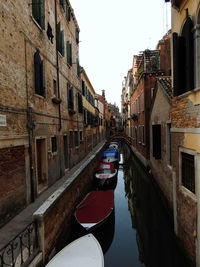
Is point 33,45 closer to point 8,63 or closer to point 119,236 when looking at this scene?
point 8,63

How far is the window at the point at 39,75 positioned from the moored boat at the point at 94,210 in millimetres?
4910

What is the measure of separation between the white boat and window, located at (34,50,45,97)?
226 inches

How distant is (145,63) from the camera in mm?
15219

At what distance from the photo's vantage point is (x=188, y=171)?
4.80m

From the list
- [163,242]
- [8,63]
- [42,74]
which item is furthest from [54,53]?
[163,242]

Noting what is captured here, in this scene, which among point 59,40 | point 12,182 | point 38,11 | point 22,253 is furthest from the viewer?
point 59,40

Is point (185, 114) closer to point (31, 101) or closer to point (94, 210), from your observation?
point (94, 210)

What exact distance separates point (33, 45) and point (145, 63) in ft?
33.5

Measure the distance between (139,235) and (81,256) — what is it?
3671mm

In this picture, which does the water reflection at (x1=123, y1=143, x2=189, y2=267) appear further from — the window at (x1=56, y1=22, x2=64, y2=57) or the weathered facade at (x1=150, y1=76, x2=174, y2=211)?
the window at (x1=56, y1=22, x2=64, y2=57)

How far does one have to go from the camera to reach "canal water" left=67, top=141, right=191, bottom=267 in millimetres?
5697

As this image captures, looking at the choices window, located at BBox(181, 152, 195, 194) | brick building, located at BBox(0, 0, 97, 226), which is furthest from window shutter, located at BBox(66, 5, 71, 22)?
window, located at BBox(181, 152, 195, 194)

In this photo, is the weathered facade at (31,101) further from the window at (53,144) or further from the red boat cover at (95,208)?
the red boat cover at (95,208)

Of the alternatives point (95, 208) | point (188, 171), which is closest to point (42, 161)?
point (95, 208)
